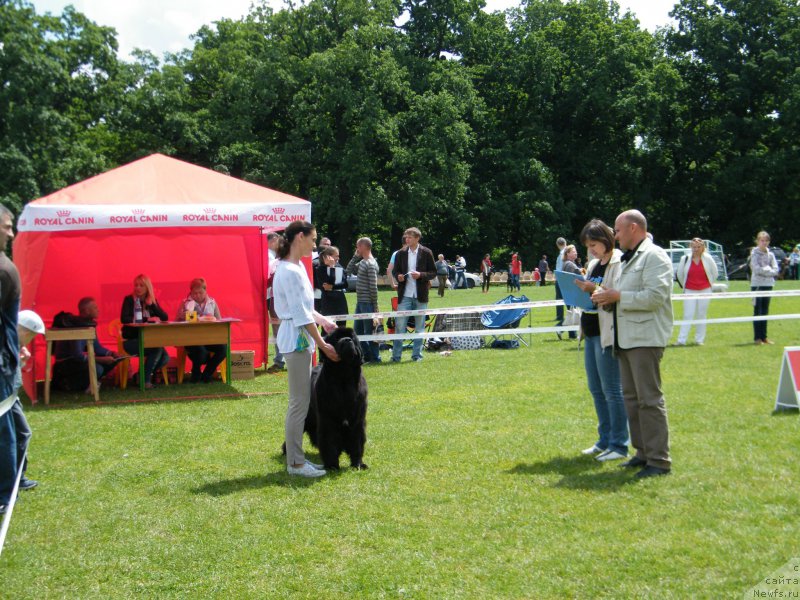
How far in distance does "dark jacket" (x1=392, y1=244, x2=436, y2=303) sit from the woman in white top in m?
6.66

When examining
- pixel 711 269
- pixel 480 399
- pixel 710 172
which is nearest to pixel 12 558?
pixel 480 399

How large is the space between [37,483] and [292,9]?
37522 millimetres

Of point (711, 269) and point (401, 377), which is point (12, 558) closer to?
point (401, 377)

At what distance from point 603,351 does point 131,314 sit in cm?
712

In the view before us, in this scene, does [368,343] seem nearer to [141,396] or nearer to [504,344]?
[504,344]

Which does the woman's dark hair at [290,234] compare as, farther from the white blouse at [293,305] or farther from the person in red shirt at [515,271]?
the person in red shirt at [515,271]

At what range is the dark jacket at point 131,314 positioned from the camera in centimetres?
1112

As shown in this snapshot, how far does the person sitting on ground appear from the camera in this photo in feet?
35.5

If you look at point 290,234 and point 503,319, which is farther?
point 503,319

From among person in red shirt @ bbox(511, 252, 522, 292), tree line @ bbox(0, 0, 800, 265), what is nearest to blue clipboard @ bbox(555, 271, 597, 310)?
person in red shirt @ bbox(511, 252, 522, 292)

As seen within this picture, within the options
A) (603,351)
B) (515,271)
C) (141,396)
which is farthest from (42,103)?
(603,351)

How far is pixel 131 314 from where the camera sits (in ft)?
36.5

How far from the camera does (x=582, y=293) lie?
647cm

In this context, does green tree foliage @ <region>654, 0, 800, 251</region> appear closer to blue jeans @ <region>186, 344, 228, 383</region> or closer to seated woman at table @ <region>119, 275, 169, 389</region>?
blue jeans @ <region>186, 344, 228, 383</region>
